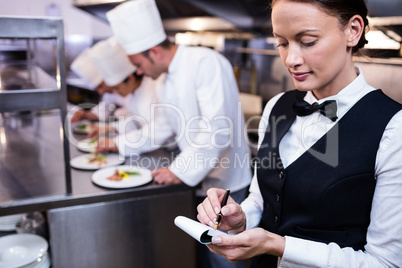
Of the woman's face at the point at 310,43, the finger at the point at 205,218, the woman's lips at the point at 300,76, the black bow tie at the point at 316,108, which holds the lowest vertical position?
the finger at the point at 205,218

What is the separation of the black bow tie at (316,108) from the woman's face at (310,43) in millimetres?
93

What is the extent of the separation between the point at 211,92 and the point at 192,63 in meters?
0.24

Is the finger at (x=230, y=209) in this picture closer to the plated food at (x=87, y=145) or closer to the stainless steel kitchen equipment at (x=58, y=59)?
the stainless steel kitchen equipment at (x=58, y=59)

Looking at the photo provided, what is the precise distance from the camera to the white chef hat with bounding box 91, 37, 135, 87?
301cm

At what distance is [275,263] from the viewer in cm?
132

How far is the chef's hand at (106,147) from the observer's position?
248cm

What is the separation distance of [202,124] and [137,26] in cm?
73

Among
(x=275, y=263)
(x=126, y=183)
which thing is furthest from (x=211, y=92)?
(x=275, y=263)

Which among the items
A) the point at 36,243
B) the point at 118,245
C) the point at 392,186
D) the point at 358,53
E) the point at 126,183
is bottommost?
the point at 118,245

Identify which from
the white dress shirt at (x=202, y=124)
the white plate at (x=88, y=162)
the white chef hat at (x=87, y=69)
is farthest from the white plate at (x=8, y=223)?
the white chef hat at (x=87, y=69)

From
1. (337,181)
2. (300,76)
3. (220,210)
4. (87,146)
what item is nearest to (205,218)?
(220,210)

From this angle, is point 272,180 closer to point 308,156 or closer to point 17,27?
point 308,156

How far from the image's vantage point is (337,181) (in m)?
1.05

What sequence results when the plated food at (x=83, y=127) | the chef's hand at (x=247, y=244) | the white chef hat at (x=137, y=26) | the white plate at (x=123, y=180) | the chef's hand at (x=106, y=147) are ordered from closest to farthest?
the chef's hand at (x=247, y=244)
the white plate at (x=123, y=180)
the white chef hat at (x=137, y=26)
the chef's hand at (x=106, y=147)
the plated food at (x=83, y=127)
